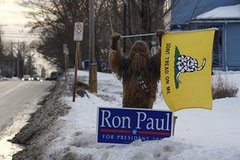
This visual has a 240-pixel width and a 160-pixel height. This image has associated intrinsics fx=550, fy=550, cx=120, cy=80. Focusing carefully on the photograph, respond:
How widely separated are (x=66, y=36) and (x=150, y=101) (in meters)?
48.6

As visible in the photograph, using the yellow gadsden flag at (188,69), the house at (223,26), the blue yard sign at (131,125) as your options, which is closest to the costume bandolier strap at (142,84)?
the yellow gadsden flag at (188,69)

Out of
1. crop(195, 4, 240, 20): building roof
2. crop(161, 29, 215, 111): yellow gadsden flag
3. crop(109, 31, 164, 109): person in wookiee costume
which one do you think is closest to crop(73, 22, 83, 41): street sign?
crop(109, 31, 164, 109): person in wookiee costume

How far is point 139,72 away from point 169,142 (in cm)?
155

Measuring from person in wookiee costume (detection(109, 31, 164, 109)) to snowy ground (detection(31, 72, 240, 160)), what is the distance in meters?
0.83

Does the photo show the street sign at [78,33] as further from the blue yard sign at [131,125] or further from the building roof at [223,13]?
the building roof at [223,13]

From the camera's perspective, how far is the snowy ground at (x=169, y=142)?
7445 mm

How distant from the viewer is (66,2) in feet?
174

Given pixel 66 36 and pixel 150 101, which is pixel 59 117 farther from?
pixel 66 36

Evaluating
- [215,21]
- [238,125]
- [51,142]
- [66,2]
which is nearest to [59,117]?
[51,142]

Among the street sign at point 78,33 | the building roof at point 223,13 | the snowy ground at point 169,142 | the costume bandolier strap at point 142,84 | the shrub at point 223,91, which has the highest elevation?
the building roof at point 223,13

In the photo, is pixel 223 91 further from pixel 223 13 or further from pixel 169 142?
pixel 223 13

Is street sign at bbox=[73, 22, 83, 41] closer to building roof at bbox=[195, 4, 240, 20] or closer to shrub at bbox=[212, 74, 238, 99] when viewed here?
shrub at bbox=[212, 74, 238, 99]

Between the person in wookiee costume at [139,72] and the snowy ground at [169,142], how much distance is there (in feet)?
2.71

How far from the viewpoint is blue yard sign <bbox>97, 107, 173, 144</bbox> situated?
8.34 meters
